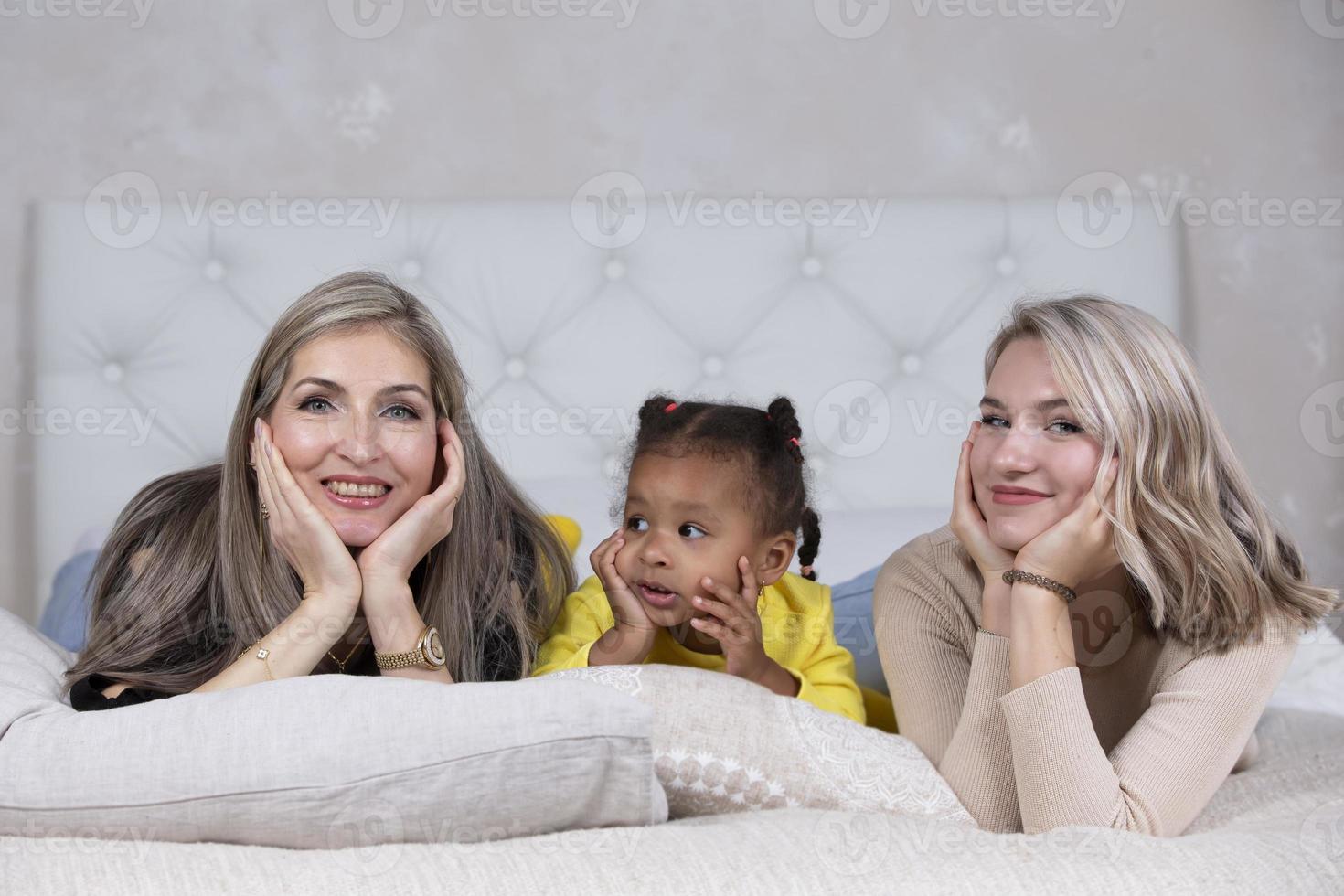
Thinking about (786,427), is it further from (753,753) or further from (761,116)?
(761,116)

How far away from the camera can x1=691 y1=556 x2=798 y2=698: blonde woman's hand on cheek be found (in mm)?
1379

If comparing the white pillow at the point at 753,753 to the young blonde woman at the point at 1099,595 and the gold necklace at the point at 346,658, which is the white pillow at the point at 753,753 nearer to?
the young blonde woman at the point at 1099,595

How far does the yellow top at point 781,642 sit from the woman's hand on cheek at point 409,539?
21cm

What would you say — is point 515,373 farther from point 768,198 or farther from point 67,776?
point 67,776

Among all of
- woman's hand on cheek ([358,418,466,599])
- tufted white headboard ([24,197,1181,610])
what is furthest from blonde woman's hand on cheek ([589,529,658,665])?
tufted white headboard ([24,197,1181,610])

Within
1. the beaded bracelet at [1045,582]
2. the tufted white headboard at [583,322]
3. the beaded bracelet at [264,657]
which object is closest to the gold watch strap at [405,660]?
the beaded bracelet at [264,657]

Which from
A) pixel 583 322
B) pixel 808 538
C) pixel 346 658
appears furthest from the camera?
pixel 583 322

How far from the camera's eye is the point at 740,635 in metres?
1.38

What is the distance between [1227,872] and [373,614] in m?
0.85

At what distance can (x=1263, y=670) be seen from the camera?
126cm

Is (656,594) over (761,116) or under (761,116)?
under

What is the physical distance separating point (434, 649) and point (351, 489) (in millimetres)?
199

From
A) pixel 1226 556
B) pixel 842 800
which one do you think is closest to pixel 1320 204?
pixel 1226 556

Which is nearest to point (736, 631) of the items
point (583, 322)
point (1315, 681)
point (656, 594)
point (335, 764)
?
point (656, 594)
